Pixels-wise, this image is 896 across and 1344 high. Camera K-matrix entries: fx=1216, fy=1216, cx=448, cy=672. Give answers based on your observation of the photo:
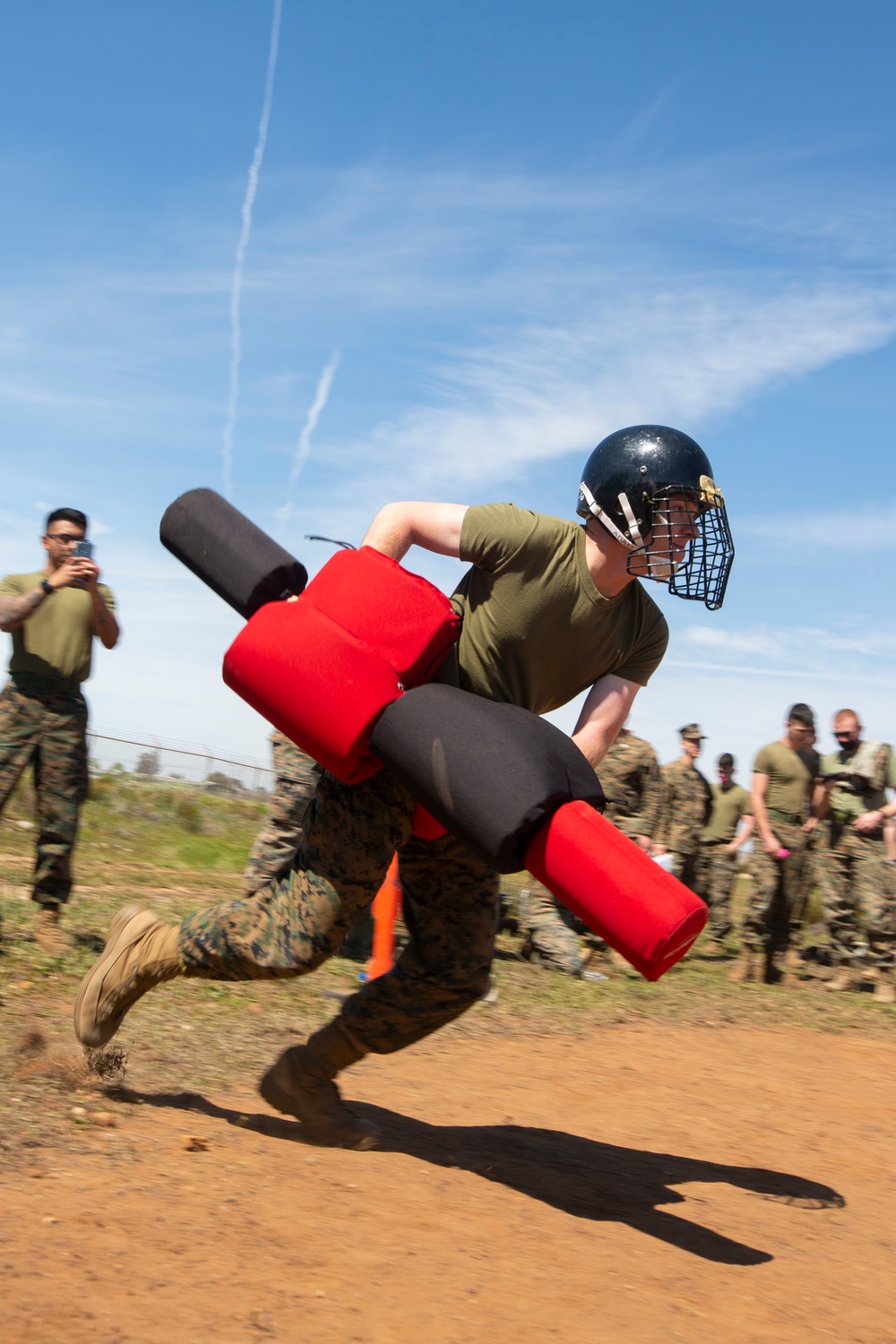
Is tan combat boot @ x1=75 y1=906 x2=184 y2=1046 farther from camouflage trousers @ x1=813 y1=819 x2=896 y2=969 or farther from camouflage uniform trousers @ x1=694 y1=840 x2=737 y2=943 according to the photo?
camouflage uniform trousers @ x1=694 y1=840 x2=737 y2=943

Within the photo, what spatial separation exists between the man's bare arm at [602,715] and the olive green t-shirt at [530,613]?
0.06 metres

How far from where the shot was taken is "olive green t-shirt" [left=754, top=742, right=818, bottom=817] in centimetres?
991

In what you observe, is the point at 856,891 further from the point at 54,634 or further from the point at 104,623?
the point at 54,634

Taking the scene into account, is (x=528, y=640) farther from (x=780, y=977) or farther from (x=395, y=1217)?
(x=780, y=977)

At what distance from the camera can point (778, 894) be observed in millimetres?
9742

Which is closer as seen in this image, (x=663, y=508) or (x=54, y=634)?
(x=663, y=508)

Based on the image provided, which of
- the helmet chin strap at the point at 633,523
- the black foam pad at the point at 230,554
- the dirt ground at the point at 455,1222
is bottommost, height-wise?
the dirt ground at the point at 455,1222

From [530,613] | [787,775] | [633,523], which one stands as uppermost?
[633,523]

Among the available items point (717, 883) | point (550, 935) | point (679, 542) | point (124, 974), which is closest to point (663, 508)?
point (679, 542)

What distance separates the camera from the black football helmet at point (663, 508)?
3691mm

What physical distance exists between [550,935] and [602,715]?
5.13 m

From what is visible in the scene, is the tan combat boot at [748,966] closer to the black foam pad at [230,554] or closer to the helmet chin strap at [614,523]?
the helmet chin strap at [614,523]

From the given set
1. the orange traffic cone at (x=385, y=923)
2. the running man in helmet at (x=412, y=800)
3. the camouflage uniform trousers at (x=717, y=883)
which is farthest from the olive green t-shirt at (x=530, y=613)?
the camouflage uniform trousers at (x=717, y=883)

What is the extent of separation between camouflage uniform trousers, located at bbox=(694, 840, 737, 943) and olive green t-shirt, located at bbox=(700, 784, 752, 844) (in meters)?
0.11
